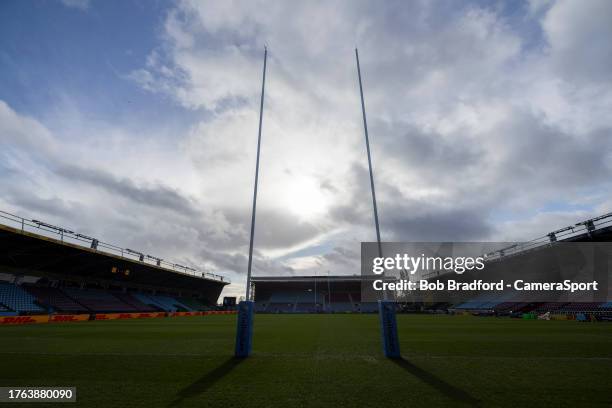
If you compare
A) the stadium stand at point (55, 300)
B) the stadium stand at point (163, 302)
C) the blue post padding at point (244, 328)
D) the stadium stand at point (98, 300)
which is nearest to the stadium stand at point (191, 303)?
the stadium stand at point (163, 302)

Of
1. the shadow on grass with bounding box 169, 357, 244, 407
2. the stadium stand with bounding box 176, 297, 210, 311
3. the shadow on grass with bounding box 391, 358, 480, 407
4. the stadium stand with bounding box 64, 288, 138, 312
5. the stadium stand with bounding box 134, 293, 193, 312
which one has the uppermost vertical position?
the shadow on grass with bounding box 391, 358, 480, 407

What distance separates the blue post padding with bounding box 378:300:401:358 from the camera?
827cm

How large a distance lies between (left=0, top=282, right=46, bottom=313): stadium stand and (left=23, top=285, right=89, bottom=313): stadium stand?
1.09 metres

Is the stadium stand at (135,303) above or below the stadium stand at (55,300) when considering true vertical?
below

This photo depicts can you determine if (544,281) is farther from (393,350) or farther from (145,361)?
(145,361)

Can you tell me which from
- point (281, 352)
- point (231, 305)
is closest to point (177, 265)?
point (231, 305)

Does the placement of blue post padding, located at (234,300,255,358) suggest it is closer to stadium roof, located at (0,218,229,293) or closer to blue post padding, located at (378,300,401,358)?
blue post padding, located at (378,300,401,358)

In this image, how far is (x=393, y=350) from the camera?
27.2ft

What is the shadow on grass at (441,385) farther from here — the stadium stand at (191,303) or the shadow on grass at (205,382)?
the stadium stand at (191,303)

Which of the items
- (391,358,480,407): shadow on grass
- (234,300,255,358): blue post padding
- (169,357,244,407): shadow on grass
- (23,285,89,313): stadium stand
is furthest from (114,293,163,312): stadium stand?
(391,358,480,407): shadow on grass

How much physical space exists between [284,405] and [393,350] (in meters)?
4.79

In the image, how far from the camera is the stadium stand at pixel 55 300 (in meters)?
35.7

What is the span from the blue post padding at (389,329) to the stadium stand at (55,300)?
42097 millimetres

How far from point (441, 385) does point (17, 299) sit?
4409 cm
